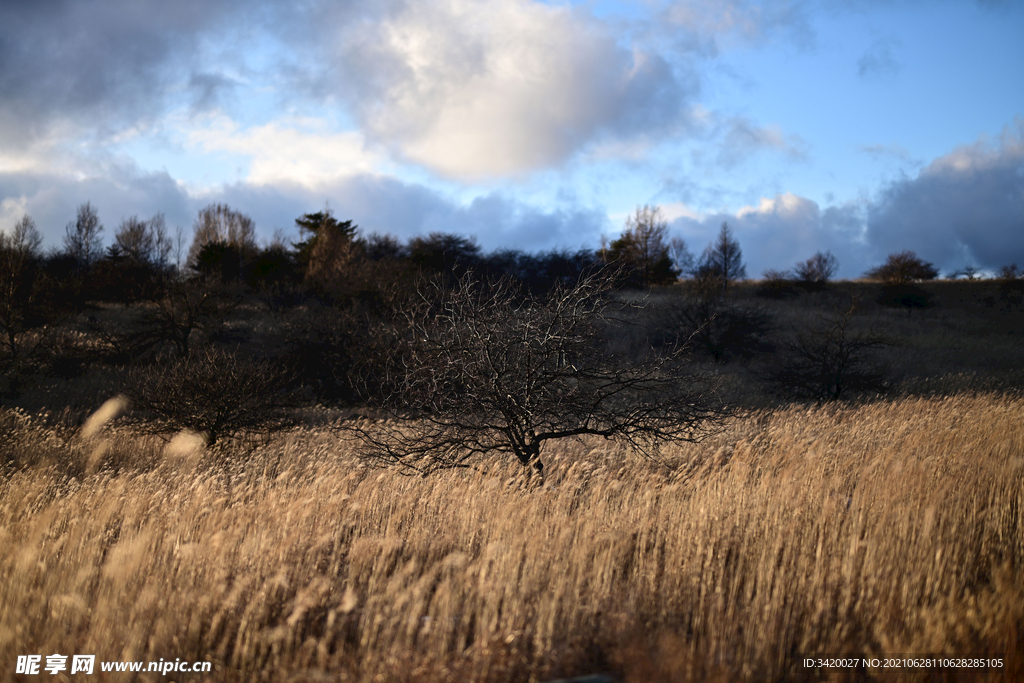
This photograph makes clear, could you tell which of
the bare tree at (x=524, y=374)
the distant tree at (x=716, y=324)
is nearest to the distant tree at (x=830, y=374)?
the distant tree at (x=716, y=324)

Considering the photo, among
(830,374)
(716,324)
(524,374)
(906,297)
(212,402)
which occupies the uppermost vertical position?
(906,297)

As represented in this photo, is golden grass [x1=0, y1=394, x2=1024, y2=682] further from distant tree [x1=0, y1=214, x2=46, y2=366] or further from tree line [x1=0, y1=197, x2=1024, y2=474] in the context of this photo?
distant tree [x1=0, y1=214, x2=46, y2=366]

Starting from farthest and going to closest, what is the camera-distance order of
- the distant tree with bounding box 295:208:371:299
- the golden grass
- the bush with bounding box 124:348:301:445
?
the distant tree with bounding box 295:208:371:299
the bush with bounding box 124:348:301:445
the golden grass

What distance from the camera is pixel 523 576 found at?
330cm

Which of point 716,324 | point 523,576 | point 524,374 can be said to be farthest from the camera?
point 716,324

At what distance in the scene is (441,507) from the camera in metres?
4.92

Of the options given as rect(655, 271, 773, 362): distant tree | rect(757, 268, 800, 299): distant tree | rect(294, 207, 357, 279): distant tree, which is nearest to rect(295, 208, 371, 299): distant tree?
rect(294, 207, 357, 279): distant tree

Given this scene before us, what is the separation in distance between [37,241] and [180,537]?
3111 cm

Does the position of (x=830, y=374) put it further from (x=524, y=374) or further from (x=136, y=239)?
(x=136, y=239)

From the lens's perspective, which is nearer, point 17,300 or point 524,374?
point 524,374

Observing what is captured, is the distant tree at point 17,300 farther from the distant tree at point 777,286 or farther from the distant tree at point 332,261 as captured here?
the distant tree at point 777,286

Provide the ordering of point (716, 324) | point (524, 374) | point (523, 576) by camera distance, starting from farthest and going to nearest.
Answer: point (716, 324) → point (524, 374) → point (523, 576)

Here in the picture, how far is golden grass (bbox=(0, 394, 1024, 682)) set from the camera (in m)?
2.74

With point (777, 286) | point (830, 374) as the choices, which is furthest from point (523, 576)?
point (777, 286)
